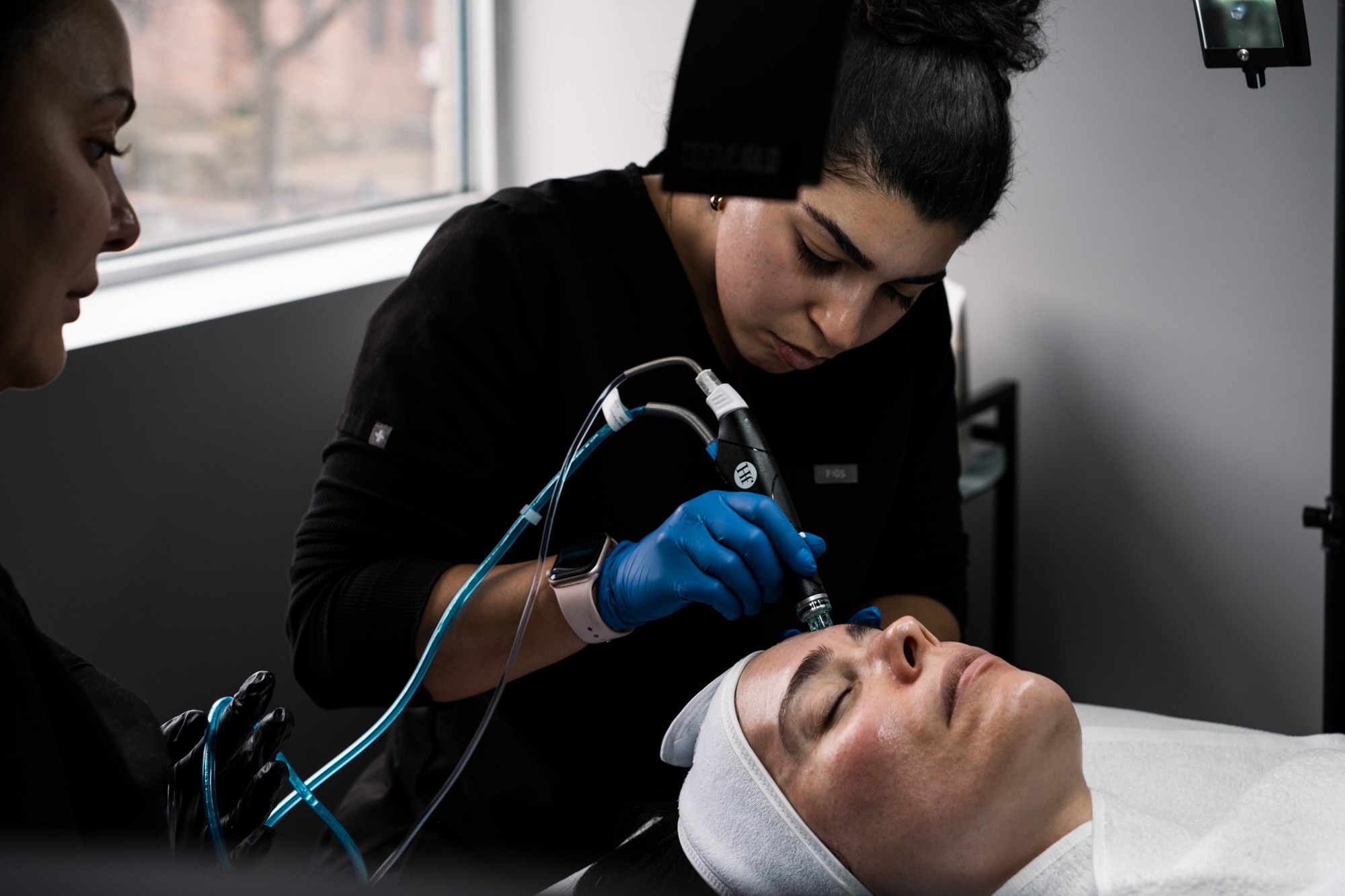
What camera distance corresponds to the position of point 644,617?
1076 mm

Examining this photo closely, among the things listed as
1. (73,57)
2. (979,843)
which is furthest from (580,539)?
(73,57)

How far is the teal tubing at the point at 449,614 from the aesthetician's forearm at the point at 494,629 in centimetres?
1

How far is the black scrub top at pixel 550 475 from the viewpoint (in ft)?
3.84

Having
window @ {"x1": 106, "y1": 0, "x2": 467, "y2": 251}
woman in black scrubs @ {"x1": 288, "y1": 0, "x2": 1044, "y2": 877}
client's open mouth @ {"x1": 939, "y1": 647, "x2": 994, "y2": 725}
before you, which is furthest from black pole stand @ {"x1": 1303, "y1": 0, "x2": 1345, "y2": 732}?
window @ {"x1": 106, "y1": 0, "x2": 467, "y2": 251}

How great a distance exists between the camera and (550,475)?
127 cm

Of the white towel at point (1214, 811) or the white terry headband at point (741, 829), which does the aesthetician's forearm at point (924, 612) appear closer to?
the white towel at point (1214, 811)

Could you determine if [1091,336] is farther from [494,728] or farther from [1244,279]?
[494,728]

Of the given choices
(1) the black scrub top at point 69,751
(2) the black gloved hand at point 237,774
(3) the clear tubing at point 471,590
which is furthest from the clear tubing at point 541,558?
(1) the black scrub top at point 69,751

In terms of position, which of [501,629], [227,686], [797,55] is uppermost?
[797,55]

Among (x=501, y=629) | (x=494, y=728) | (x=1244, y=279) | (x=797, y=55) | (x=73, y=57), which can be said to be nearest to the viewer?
(x=797, y=55)

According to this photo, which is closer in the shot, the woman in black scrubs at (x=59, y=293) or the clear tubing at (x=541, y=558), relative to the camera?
the woman in black scrubs at (x=59, y=293)

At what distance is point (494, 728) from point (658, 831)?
26 centimetres

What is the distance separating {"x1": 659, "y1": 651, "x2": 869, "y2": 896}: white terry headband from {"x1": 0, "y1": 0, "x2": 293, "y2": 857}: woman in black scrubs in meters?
0.49

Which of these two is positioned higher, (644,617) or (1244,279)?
(1244,279)
